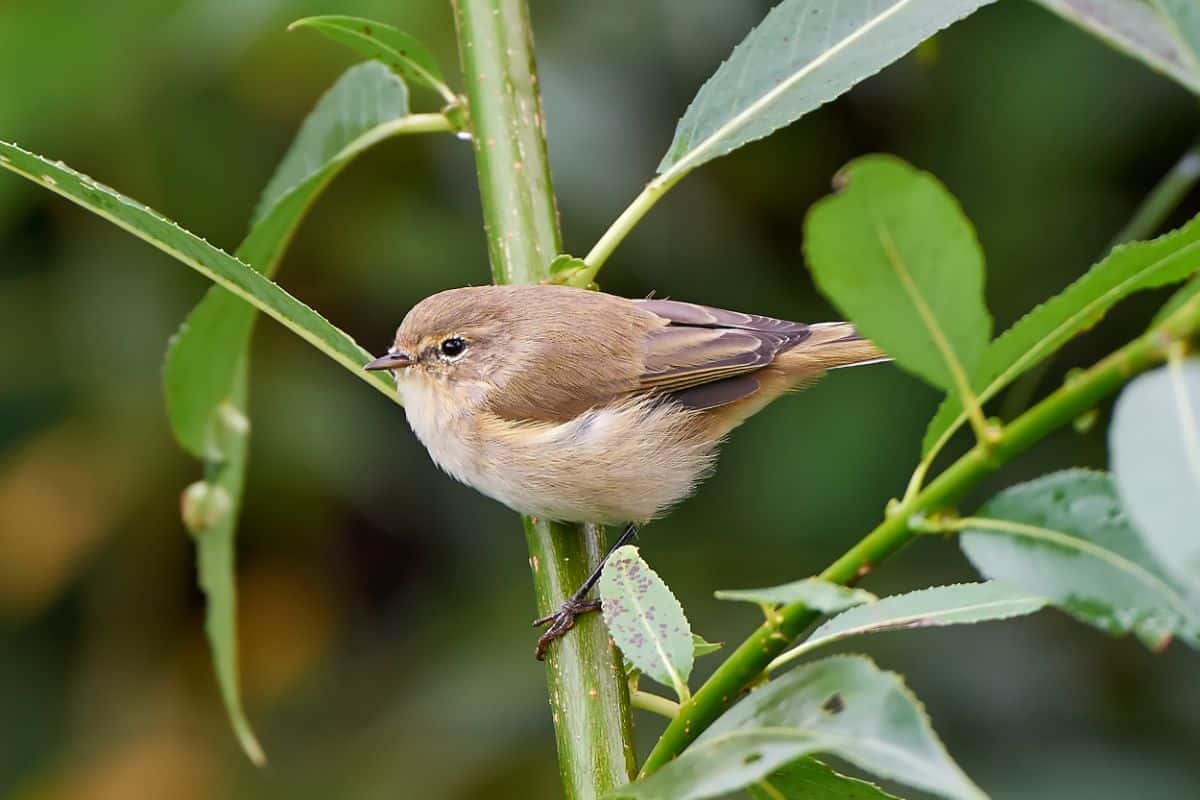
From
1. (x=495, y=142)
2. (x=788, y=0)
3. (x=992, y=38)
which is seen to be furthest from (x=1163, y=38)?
(x=992, y=38)

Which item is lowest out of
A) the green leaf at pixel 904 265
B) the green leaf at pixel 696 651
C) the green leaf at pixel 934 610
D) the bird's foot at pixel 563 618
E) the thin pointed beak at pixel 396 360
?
the green leaf at pixel 934 610

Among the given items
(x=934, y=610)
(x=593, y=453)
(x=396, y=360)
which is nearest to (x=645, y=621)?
(x=934, y=610)

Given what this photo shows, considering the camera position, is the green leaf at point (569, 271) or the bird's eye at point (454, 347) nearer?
the green leaf at point (569, 271)

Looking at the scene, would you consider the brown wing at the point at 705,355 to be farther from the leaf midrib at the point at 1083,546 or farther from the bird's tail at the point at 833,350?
the leaf midrib at the point at 1083,546

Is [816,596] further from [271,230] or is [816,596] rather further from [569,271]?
[271,230]

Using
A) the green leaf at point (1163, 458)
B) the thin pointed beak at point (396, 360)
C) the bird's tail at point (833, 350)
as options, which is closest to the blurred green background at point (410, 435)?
the thin pointed beak at point (396, 360)

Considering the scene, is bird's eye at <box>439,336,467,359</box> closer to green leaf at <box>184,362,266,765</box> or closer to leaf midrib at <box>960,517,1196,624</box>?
green leaf at <box>184,362,266,765</box>

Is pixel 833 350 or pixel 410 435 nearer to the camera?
pixel 833 350

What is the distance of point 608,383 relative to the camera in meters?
2.68

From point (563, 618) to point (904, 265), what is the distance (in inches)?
30.5

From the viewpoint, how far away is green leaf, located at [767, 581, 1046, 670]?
132cm

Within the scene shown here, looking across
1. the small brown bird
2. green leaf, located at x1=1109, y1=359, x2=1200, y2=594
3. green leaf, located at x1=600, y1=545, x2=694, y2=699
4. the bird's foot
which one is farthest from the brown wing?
green leaf, located at x1=1109, y1=359, x2=1200, y2=594

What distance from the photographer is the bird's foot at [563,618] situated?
1.62 meters

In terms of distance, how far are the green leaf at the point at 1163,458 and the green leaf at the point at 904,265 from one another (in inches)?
6.0
